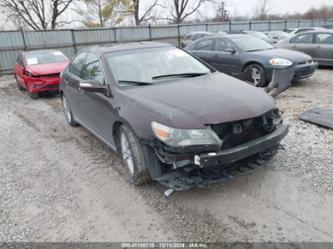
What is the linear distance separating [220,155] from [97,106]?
2016 millimetres

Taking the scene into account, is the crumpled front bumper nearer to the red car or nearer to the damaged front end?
the damaged front end

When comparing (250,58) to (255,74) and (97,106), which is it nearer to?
(255,74)

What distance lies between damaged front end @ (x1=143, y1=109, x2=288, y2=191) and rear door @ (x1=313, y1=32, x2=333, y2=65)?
826 cm

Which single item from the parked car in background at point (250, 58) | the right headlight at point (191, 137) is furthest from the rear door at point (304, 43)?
the right headlight at point (191, 137)

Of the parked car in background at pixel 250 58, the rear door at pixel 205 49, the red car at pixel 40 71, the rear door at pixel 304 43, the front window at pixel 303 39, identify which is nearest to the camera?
the parked car in background at pixel 250 58

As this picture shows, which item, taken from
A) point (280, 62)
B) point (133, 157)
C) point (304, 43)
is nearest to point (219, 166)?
point (133, 157)

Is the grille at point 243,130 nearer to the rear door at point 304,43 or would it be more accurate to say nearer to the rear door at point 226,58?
the rear door at point 226,58

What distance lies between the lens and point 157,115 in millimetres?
2699

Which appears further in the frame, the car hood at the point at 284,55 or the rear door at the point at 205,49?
the rear door at the point at 205,49

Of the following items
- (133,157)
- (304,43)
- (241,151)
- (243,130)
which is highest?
(304,43)

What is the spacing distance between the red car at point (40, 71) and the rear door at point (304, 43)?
837 cm

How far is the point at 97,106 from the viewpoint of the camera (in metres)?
3.80

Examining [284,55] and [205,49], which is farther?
[205,49]

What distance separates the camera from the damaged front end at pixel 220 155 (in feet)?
8.25
